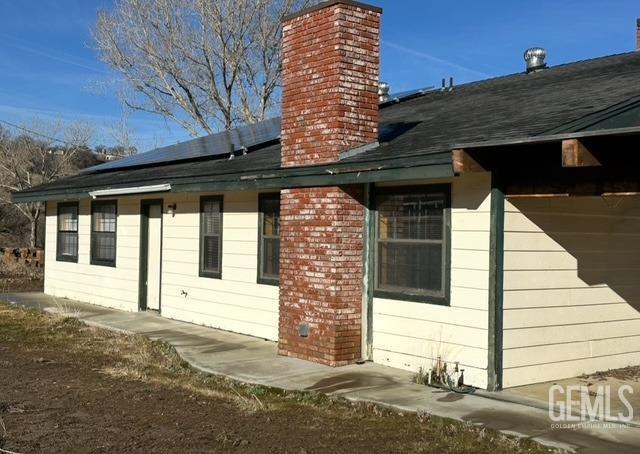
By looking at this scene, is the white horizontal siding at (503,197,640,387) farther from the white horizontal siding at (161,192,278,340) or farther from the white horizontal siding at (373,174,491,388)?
the white horizontal siding at (161,192,278,340)

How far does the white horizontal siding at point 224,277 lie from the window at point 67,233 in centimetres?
414

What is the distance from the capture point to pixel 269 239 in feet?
36.1

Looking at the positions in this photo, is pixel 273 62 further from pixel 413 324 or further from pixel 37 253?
pixel 413 324

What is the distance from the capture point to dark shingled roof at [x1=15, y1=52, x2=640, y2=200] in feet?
24.6

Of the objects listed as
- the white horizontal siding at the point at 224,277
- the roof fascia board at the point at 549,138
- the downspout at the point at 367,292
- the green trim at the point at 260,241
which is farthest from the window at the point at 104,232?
the roof fascia board at the point at 549,138

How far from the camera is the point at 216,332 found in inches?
465

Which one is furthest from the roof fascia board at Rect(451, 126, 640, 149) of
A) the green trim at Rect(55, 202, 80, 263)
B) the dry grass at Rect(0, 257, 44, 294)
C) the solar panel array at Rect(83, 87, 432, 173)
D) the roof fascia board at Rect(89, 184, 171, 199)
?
the dry grass at Rect(0, 257, 44, 294)

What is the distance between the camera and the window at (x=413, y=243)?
8156 mm

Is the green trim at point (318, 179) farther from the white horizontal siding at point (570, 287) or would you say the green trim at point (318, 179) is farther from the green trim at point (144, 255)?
the green trim at point (144, 255)

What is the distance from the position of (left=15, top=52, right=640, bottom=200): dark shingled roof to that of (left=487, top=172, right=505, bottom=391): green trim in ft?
2.30

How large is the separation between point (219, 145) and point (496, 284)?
8.55 m

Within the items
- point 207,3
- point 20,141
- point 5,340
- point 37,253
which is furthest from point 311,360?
point 20,141

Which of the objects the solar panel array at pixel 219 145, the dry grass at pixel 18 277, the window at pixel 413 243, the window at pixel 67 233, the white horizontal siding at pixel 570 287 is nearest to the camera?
the white horizontal siding at pixel 570 287

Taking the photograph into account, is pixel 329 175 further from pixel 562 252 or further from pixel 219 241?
pixel 219 241
